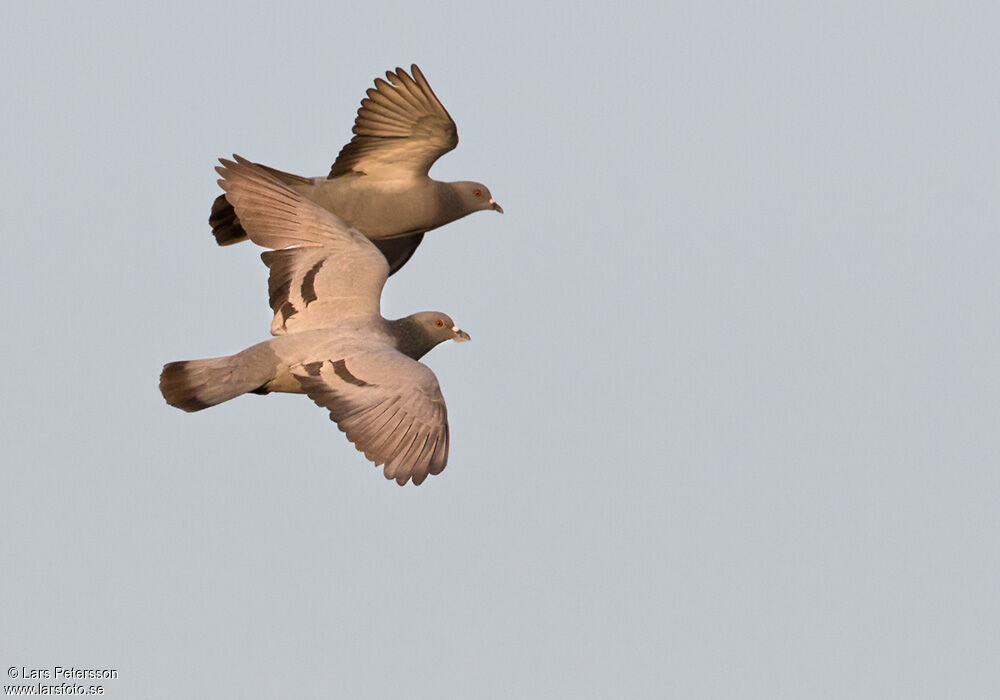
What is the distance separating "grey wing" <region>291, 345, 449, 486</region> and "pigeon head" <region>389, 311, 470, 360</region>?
145cm

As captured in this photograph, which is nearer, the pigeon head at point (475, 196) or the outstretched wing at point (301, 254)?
the outstretched wing at point (301, 254)

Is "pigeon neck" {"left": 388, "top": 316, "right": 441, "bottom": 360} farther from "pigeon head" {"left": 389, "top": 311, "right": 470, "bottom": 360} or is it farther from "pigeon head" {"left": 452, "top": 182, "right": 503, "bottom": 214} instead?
"pigeon head" {"left": 452, "top": 182, "right": 503, "bottom": 214}

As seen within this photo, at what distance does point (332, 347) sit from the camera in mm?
17797

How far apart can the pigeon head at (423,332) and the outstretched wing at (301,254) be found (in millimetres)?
493

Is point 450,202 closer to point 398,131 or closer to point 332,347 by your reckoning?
point 398,131

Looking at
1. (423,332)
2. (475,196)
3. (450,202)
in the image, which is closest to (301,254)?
(423,332)

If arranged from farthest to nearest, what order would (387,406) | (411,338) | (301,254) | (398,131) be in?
1. (398,131)
2. (411,338)
3. (301,254)
4. (387,406)

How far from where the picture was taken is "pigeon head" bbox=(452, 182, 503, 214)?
2180 centimetres

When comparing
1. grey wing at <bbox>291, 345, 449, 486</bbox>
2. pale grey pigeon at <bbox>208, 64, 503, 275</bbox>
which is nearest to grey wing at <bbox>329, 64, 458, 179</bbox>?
pale grey pigeon at <bbox>208, 64, 503, 275</bbox>

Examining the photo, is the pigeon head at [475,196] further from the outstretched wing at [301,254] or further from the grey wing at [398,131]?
the outstretched wing at [301,254]

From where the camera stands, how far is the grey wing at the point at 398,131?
20.2 metres

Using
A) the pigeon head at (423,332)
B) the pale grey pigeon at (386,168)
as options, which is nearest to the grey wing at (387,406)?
the pigeon head at (423,332)

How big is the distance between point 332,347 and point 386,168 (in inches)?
138

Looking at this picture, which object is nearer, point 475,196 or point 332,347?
point 332,347
